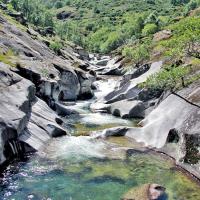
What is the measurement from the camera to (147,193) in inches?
1646

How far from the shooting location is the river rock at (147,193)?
4119 centimetres

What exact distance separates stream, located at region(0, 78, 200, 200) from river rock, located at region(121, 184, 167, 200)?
33.3 inches

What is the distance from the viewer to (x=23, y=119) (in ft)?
187

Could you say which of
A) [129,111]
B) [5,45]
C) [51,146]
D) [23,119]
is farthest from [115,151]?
[5,45]

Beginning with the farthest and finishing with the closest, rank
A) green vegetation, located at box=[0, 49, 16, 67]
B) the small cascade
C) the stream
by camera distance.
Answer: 1. green vegetation, located at box=[0, 49, 16, 67]
2. the small cascade
3. the stream

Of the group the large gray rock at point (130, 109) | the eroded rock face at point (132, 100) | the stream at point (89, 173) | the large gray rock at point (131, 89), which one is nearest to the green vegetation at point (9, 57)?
the eroded rock face at point (132, 100)

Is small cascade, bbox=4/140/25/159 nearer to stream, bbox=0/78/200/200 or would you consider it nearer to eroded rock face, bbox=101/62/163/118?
stream, bbox=0/78/200/200

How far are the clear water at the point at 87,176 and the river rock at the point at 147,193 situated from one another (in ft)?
3.09

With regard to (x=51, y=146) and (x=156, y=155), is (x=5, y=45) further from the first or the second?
(x=156, y=155)

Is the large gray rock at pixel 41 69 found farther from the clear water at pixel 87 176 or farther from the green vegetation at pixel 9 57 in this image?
the clear water at pixel 87 176

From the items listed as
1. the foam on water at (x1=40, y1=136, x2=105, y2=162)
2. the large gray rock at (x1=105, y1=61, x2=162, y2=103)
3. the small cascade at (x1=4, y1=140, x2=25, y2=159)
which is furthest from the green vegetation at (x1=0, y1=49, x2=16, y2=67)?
the small cascade at (x1=4, y1=140, x2=25, y2=159)

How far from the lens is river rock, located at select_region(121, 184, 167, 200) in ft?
Result: 135

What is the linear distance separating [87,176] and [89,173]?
42.1 inches

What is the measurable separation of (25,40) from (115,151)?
215 ft
